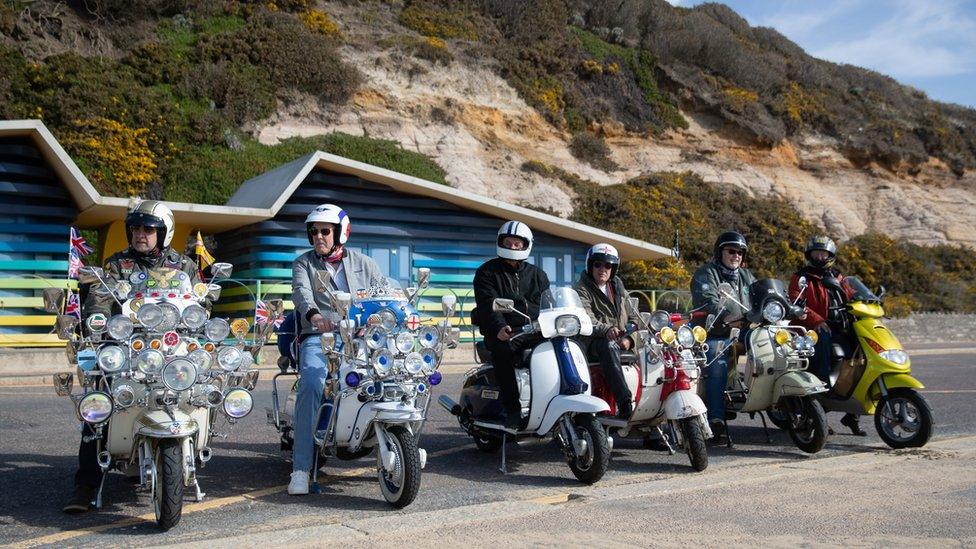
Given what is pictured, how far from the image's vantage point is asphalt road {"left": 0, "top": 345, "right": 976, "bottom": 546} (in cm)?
470

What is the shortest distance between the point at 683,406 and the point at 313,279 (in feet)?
8.77

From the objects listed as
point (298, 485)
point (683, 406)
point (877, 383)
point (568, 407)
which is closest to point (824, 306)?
point (877, 383)

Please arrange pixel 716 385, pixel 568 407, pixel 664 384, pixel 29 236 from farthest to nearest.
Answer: pixel 29 236, pixel 716 385, pixel 664 384, pixel 568 407

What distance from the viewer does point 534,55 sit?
4394cm

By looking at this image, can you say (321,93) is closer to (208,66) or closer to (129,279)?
(208,66)

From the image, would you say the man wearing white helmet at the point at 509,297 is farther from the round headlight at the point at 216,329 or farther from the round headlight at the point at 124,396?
the round headlight at the point at 124,396

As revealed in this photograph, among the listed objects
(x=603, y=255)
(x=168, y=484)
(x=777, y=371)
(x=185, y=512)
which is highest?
(x=603, y=255)

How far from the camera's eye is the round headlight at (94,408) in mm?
4804

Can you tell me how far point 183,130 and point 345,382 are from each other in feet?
92.7

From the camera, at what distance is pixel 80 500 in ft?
16.6

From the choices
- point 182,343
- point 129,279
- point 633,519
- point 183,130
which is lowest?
point 633,519

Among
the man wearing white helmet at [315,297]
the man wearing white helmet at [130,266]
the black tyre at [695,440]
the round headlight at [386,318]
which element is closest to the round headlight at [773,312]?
the black tyre at [695,440]

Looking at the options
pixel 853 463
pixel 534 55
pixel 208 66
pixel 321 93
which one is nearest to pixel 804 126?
pixel 534 55

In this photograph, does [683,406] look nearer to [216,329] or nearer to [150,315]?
[216,329]
